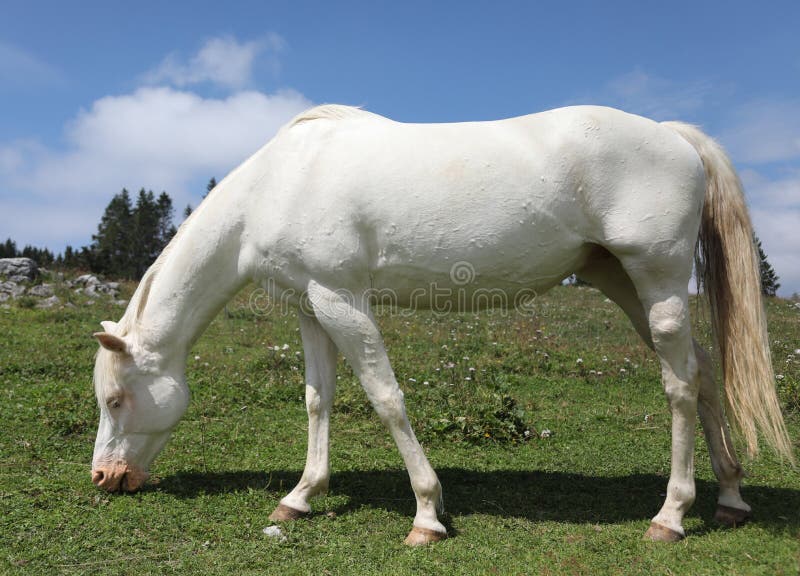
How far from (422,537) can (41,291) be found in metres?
14.3

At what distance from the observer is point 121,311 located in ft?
43.6

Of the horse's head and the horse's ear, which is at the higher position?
the horse's ear

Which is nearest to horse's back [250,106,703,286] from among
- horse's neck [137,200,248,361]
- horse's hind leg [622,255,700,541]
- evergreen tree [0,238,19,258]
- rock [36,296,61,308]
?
horse's hind leg [622,255,700,541]

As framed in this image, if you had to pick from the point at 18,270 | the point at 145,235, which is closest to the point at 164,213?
the point at 145,235

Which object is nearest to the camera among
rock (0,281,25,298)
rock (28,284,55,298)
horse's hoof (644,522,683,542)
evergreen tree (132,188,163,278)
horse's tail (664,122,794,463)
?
horse's hoof (644,522,683,542)

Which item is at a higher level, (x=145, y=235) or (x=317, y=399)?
(x=145, y=235)

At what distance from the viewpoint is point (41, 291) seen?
1502 centimetres

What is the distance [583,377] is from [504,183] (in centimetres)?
488

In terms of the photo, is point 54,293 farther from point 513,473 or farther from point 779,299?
point 779,299

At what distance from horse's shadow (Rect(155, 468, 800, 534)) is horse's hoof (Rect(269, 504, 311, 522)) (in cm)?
30

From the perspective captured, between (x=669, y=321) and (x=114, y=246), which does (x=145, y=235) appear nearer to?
(x=114, y=246)

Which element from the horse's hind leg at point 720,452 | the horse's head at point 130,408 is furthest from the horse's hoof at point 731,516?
the horse's head at point 130,408

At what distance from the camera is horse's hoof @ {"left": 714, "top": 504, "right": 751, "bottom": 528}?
3.95 meters

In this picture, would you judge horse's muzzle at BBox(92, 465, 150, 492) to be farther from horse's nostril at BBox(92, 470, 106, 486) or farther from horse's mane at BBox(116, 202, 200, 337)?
horse's mane at BBox(116, 202, 200, 337)
